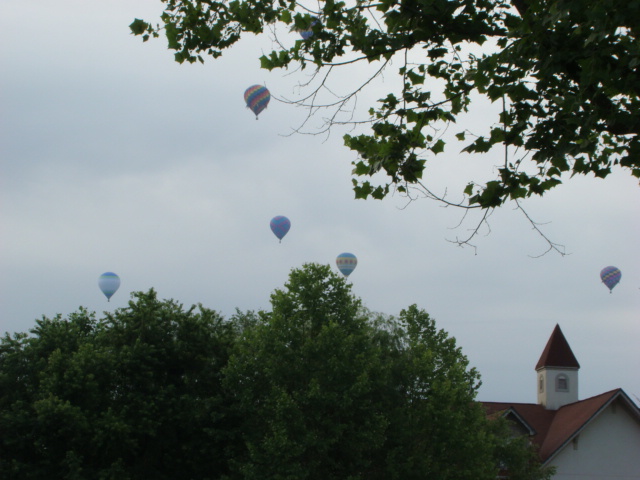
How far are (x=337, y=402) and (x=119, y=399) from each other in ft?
26.4

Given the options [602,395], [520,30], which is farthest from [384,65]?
[602,395]

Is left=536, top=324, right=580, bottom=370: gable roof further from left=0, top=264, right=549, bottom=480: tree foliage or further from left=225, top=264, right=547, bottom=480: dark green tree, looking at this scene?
left=0, top=264, right=549, bottom=480: tree foliage

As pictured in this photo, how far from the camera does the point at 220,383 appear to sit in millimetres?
34281

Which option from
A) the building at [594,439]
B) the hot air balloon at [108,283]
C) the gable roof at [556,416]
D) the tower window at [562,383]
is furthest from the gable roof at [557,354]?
the hot air balloon at [108,283]

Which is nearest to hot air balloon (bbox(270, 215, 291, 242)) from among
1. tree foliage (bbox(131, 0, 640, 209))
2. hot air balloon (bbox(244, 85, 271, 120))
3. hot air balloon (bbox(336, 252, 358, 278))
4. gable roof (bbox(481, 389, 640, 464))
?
hot air balloon (bbox(336, 252, 358, 278))

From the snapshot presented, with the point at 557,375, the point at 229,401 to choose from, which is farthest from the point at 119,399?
the point at 557,375

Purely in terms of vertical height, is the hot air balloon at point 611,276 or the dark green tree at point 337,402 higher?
the hot air balloon at point 611,276

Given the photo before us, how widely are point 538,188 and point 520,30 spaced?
7.43ft

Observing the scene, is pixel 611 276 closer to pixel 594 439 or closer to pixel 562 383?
pixel 562 383

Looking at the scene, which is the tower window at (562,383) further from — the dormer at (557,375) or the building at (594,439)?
the building at (594,439)

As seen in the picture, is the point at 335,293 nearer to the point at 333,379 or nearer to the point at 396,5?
the point at 333,379

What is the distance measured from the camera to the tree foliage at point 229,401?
30.6 meters

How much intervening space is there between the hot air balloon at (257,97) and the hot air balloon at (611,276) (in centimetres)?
3179

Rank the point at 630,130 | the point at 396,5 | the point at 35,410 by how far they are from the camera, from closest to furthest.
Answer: the point at 630,130
the point at 396,5
the point at 35,410
